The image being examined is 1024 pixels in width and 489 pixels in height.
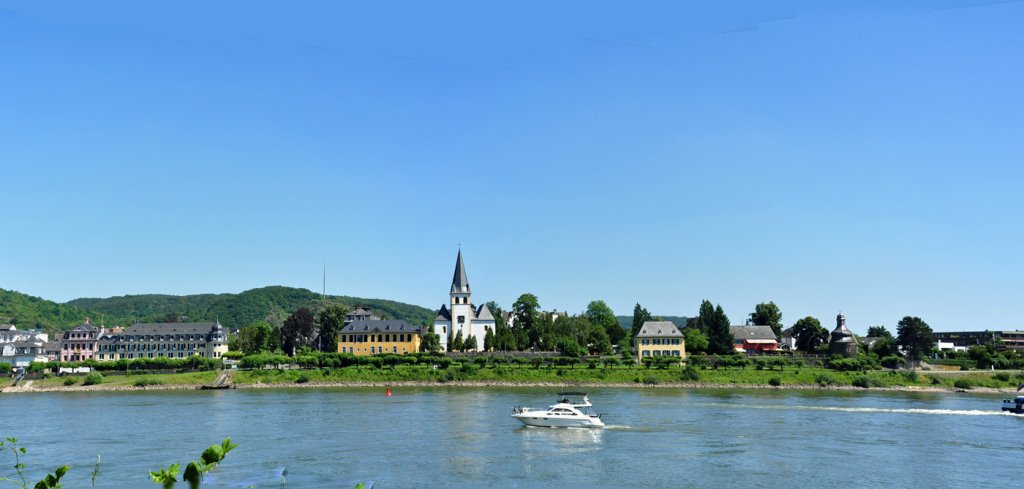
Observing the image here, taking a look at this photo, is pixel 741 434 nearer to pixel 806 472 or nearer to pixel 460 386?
pixel 806 472

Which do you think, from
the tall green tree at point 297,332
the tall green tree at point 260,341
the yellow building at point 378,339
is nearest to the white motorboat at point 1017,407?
the yellow building at point 378,339

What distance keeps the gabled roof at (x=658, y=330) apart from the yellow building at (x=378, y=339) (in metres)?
38.1

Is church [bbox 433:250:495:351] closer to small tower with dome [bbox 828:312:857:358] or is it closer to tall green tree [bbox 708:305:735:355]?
tall green tree [bbox 708:305:735:355]

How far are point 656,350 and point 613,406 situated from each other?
164 feet

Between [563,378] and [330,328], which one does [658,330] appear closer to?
[563,378]

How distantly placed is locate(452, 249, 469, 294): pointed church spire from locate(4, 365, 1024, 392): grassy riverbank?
29703 millimetres

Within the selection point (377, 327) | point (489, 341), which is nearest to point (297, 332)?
point (377, 327)

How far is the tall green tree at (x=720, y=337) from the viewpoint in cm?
12425

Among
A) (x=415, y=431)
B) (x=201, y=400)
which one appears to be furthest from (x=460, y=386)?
(x=415, y=431)

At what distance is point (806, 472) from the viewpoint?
4003 cm

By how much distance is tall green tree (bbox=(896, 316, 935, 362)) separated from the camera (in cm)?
12462

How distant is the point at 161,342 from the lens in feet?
458

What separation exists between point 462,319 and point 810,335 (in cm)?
6126

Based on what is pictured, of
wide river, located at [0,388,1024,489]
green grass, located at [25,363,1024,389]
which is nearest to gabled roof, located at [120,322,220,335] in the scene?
green grass, located at [25,363,1024,389]
